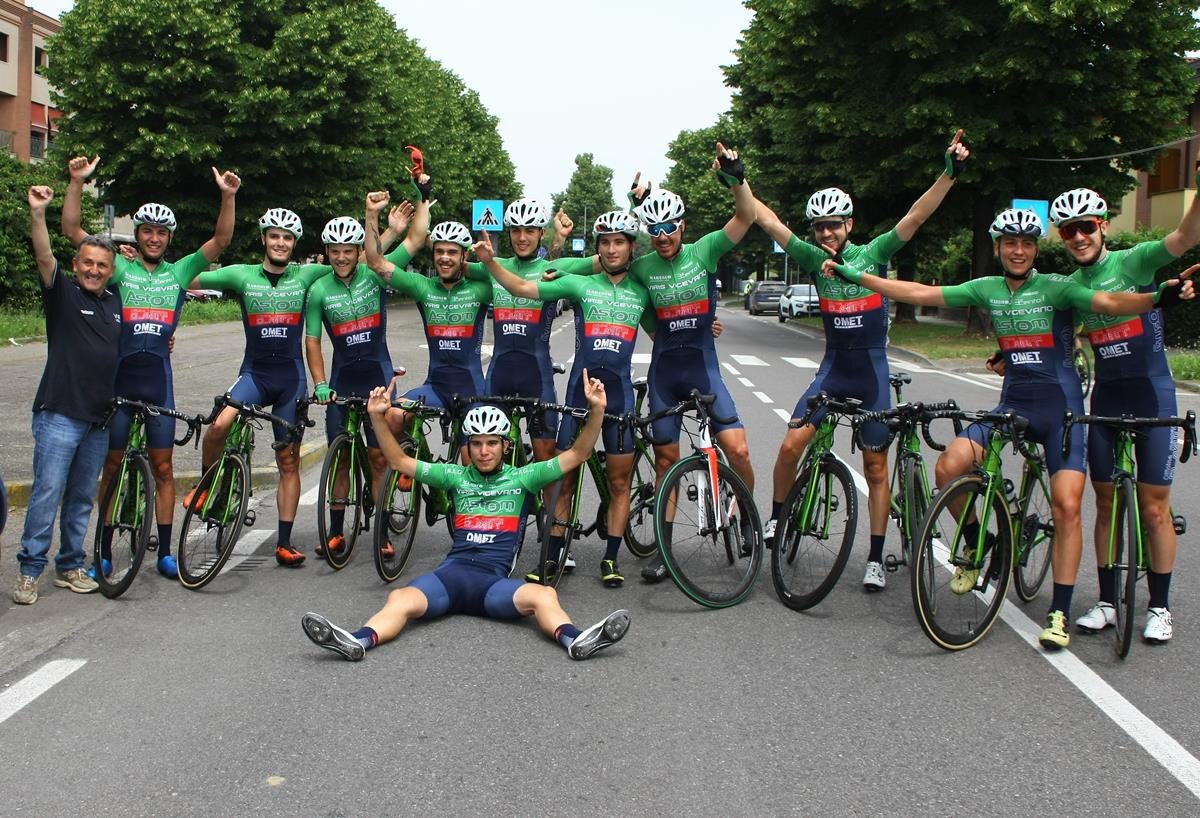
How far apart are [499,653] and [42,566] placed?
2.62 meters

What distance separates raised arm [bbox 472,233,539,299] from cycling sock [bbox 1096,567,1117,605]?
10.9 ft

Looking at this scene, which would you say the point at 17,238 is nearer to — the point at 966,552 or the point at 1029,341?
the point at 1029,341

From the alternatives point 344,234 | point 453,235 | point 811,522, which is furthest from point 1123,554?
point 344,234

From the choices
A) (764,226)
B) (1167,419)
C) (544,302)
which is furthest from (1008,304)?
(544,302)

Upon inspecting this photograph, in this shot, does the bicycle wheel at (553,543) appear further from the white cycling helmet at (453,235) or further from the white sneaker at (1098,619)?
the white sneaker at (1098,619)

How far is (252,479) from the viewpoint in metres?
9.95

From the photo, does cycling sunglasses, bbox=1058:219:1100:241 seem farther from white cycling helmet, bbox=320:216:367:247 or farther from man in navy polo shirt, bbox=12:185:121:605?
man in navy polo shirt, bbox=12:185:121:605

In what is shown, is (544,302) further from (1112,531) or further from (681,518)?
(1112,531)

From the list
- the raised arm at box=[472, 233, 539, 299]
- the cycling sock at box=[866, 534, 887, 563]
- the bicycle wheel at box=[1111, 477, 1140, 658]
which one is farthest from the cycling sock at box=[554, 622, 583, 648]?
the bicycle wheel at box=[1111, 477, 1140, 658]

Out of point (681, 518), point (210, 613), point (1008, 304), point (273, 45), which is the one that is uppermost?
point (273, 45)

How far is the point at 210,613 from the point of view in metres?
6.23

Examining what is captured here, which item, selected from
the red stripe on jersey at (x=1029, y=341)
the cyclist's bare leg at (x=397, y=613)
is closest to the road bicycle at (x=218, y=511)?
the cyclist's bare leg at (x=397, y=613)

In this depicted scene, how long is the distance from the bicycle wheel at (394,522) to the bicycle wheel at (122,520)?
1193 mm

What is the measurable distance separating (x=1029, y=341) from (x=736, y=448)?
169cm
